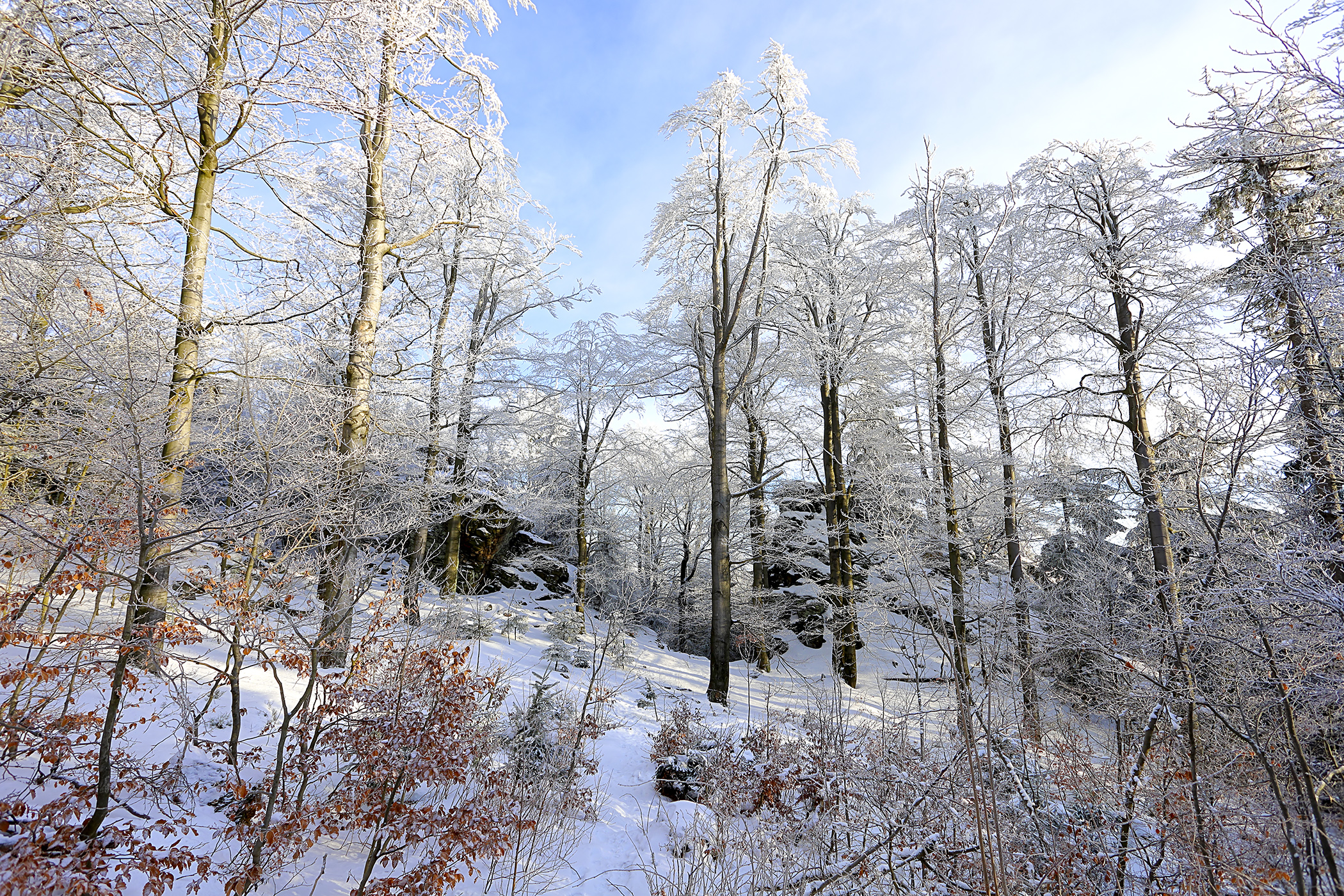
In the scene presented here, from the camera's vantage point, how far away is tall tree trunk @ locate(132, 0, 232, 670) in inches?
177

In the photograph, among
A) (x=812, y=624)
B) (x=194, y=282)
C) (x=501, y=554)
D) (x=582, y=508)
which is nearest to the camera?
(x=194, y=282)

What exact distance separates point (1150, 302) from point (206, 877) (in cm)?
1183

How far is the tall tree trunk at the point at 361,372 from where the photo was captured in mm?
5066

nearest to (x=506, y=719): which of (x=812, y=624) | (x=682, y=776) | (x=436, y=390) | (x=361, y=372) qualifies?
(x=682, y=776)

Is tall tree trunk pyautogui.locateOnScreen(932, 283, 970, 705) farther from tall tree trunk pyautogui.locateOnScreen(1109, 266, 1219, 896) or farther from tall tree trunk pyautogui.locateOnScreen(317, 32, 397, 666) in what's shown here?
tall tree trunk pyautogui.locateOnScreen(317, 32, 397, 666)

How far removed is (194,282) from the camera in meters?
5.07

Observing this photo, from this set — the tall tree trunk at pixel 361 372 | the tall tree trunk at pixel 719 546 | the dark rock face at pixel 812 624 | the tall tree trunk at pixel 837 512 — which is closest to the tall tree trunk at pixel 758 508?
the tall tree trunk at pixel 837 512

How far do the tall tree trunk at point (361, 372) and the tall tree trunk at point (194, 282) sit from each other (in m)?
1.16

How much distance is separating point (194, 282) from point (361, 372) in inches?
75.0

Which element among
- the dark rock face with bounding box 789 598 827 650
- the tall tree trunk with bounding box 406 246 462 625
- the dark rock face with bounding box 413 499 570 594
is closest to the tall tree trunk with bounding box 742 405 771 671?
the dark rock face with bounding box 789 598 827 650

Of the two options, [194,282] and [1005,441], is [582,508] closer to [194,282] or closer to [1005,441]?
[1005,441]

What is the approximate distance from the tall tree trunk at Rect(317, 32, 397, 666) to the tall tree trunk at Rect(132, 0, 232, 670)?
1157 millimetres

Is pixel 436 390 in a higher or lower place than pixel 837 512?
higher

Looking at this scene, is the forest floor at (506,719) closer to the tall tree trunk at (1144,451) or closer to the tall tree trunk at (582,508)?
the tall tree trunk at (1144,451)
